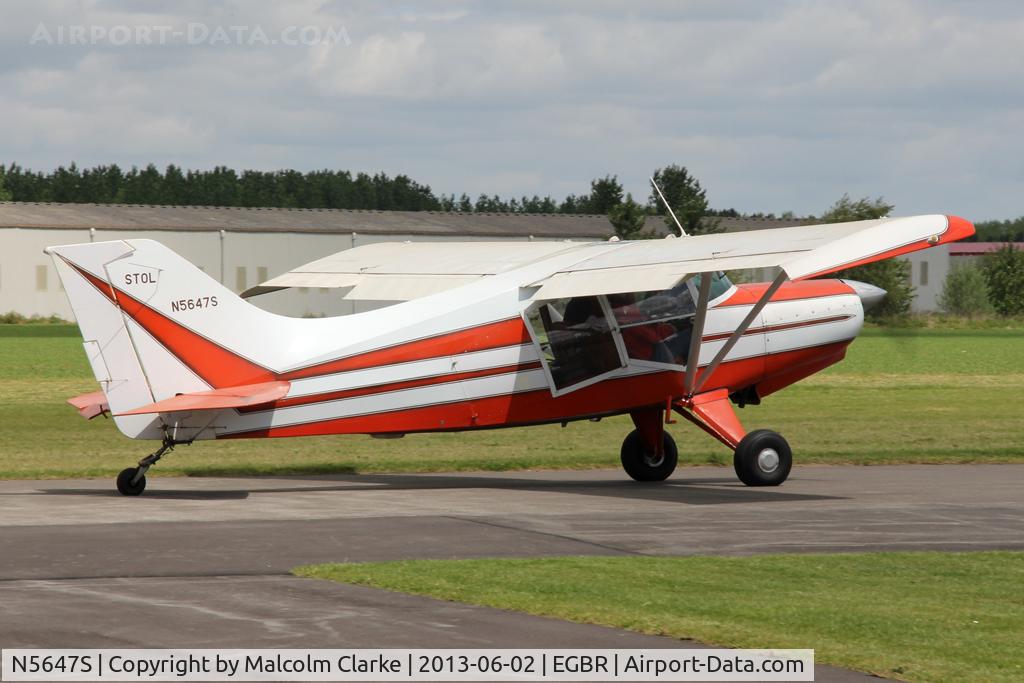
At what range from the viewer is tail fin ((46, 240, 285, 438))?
14.2 m

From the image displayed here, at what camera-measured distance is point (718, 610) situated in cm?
912

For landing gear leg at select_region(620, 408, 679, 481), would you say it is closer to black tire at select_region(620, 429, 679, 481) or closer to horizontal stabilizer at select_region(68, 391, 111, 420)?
black tire at select_region(620, 429, 679, 481)

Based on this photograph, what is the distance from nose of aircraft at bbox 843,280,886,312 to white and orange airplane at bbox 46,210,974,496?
4cm

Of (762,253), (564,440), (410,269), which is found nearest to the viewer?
(762,253)

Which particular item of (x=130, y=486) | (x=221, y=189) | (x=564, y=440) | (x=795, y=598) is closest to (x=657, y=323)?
(x=130, y=486)

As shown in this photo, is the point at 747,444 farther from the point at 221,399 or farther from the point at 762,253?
the point at 221,399

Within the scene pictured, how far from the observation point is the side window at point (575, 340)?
1612 centimetres

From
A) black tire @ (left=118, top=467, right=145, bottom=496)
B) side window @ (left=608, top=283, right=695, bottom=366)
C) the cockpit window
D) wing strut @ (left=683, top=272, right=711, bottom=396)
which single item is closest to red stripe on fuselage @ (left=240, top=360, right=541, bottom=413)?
side window @ (left=608, top=283, right=695, bottom=366)

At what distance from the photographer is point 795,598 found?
9.58 m

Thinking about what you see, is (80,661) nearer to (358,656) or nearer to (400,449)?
(358,656)

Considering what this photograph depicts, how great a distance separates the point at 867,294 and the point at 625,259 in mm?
3492

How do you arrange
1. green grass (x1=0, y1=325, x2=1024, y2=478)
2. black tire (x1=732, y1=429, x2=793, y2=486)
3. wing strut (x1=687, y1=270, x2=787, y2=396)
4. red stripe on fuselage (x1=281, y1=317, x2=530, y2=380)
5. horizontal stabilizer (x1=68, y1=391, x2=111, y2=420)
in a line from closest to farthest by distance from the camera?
red stripe on fuselage (x1=281, y1=317, x2=530, y2=380) < horizontal stabilizer (x1=68, y1=391, x2=111, y2=420) < wing strut (x1=687, y1=270, x2=787, y2=396) < black tire (x1=732, y1=429, x2=793, y2=486) < green grass (x1=0, y1=325, x2=1024, y2=478)

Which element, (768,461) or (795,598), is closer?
(795,598)

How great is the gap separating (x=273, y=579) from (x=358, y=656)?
101 inches
